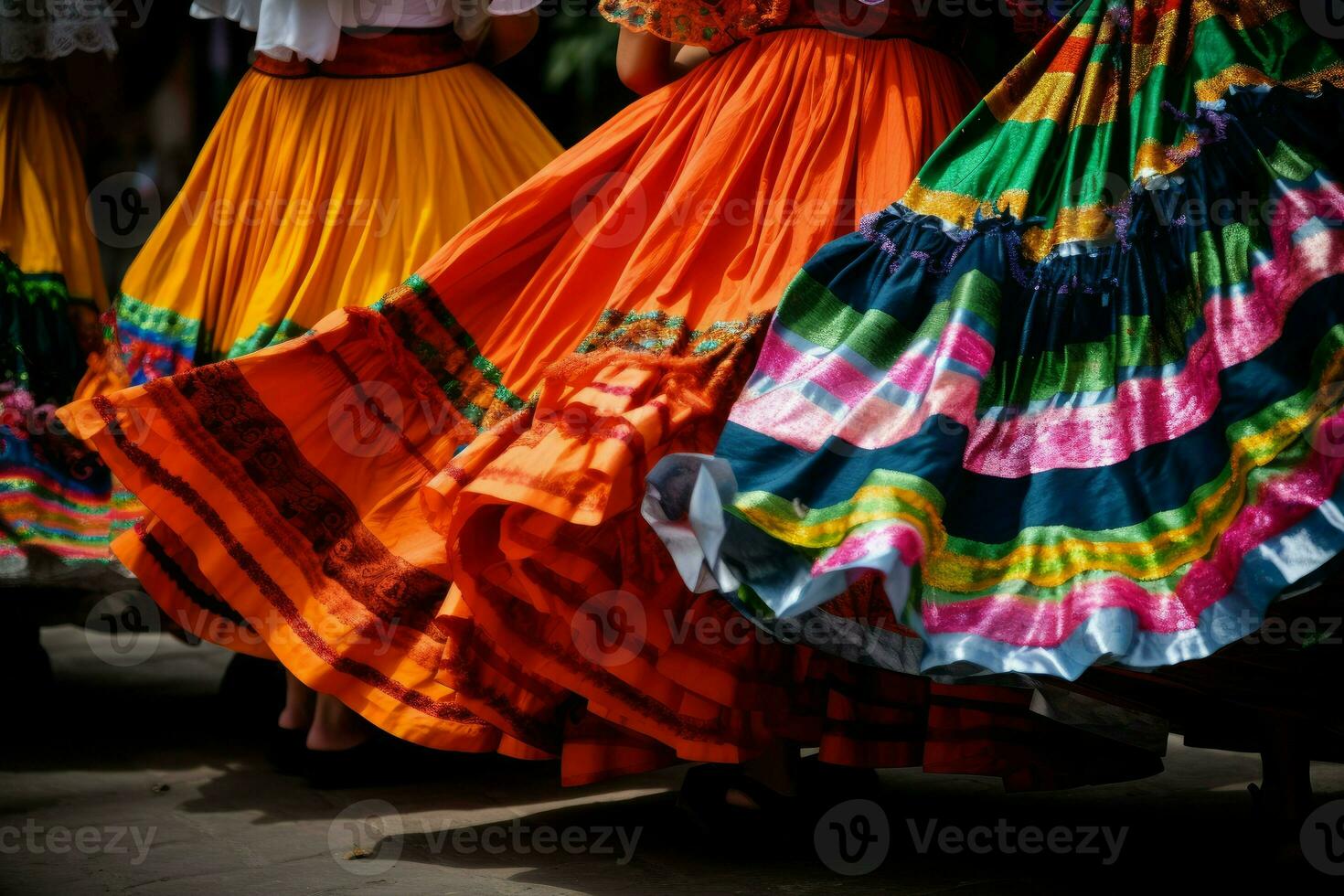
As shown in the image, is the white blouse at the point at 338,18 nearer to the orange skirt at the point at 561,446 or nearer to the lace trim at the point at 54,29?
the lace trim at the point at 54,29

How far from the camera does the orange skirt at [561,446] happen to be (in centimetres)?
204

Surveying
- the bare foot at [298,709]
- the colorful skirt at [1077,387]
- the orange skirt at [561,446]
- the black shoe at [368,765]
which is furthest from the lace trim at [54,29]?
the colorful skirt at [1077,387]

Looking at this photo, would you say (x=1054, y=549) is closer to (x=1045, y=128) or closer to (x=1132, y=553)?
(x=1132, y=553)

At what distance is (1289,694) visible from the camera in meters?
1.79

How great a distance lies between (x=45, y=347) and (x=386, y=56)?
953mm

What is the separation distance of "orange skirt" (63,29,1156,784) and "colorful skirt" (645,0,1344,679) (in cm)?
21

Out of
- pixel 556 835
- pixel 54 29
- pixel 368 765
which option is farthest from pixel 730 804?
pixel 54 29

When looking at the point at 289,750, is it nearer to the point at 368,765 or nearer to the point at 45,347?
the point at 368,765

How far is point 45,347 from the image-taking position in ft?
9.76

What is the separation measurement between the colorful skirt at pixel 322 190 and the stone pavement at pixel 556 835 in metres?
0.84

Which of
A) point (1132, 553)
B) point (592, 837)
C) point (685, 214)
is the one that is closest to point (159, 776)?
point (592, 837)

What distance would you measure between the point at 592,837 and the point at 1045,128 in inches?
53.6

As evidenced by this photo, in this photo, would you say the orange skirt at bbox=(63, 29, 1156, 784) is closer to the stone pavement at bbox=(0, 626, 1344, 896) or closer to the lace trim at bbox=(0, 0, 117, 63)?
the stone pavement at bbox=(0, 626, 1344, 896)

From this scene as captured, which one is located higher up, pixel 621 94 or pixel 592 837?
pixel 621 94
